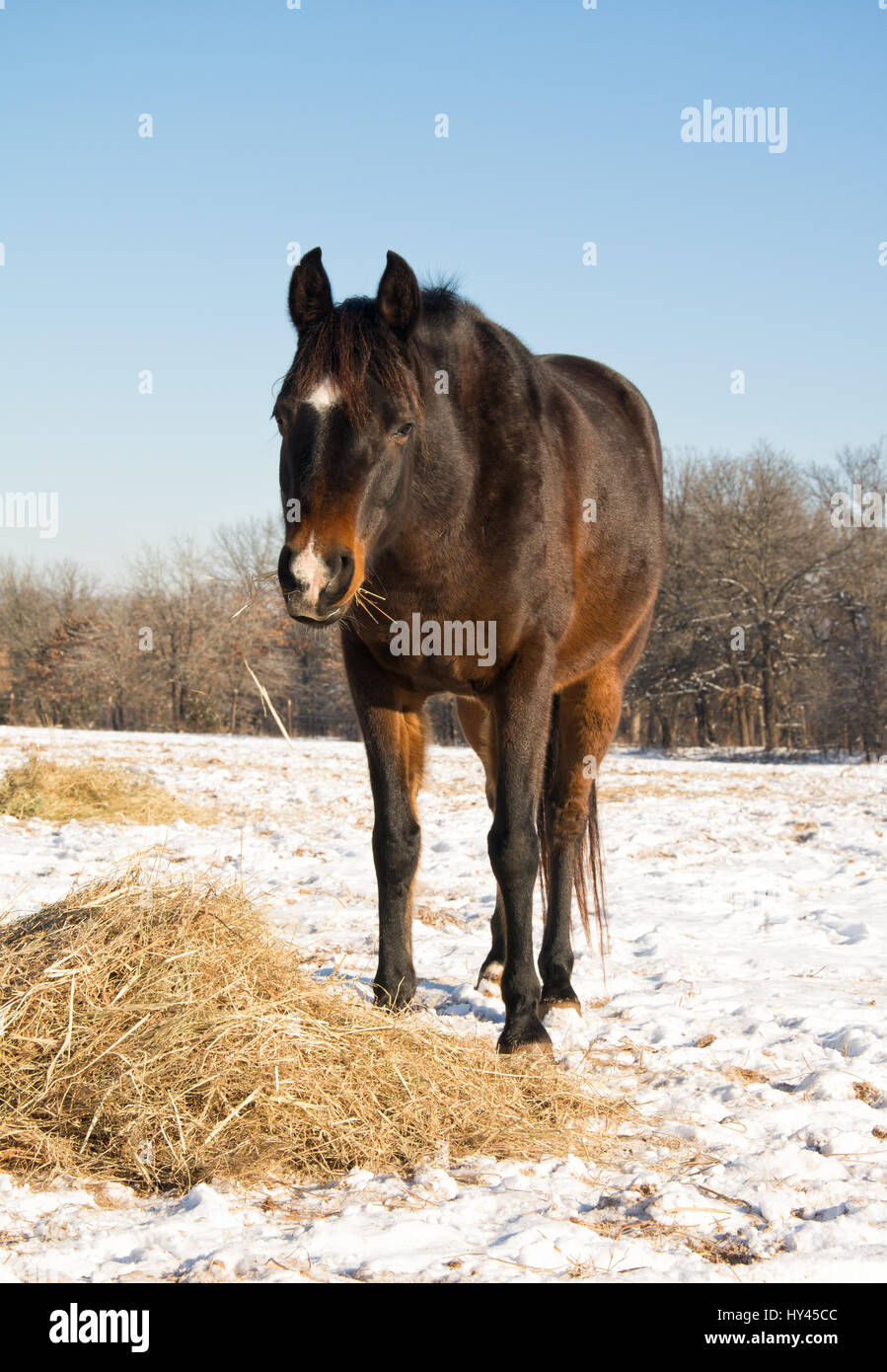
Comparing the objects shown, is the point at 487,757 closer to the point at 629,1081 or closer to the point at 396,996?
the point at 396,996

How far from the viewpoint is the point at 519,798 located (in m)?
3.77

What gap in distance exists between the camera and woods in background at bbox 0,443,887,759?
30.6m

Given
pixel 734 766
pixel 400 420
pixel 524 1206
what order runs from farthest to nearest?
pixel 734 766 → pixel 400 420 → pixel 524 1206

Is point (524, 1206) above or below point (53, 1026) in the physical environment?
below

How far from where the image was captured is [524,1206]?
8.06ft

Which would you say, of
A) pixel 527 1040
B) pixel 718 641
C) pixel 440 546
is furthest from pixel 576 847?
pixel 718 641

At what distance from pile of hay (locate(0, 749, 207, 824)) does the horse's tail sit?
15.7 ft

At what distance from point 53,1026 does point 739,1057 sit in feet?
7.67

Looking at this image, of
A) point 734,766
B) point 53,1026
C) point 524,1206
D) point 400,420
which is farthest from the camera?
point 734,766

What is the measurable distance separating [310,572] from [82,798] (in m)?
7.13

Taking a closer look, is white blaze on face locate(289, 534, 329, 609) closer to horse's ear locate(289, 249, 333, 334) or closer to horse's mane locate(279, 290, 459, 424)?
horse's mane locate(279, 290, 459, 424)

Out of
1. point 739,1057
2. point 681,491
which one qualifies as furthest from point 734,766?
point 681,491

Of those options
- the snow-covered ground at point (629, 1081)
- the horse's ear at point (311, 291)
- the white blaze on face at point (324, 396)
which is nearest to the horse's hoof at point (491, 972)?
the snow-covered ground at point (629, 1081)
